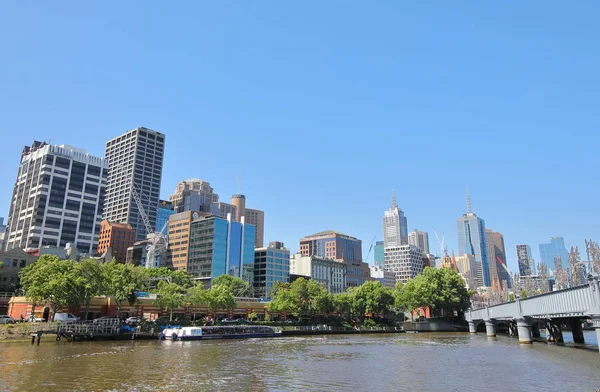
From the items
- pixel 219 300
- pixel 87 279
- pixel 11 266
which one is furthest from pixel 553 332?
pixel 11 266

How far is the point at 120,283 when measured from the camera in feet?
339

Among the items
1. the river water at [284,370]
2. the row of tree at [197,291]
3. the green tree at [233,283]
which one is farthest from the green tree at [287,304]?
the river water at [284,370]

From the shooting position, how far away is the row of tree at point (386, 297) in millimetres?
152250

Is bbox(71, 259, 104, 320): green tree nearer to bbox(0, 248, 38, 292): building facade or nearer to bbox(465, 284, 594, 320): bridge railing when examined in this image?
bbox(0, 248, 38, 292): building facade

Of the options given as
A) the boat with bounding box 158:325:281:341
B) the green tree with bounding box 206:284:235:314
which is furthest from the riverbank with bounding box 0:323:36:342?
the green tree with bounding box 206:284:235:314

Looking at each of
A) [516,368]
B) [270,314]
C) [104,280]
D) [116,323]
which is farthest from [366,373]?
[270,314]

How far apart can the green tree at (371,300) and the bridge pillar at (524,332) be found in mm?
75836

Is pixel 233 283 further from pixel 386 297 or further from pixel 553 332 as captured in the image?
pixel 553 332

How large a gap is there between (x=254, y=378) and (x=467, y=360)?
1228 inches

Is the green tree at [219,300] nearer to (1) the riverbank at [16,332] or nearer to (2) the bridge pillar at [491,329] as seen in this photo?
(1) the riverbank at [16,332]

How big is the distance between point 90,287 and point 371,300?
98.4 meters

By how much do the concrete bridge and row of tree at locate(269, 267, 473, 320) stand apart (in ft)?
110

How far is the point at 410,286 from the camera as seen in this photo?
16875 cm

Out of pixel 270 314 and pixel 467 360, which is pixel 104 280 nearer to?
pixel 270 314
